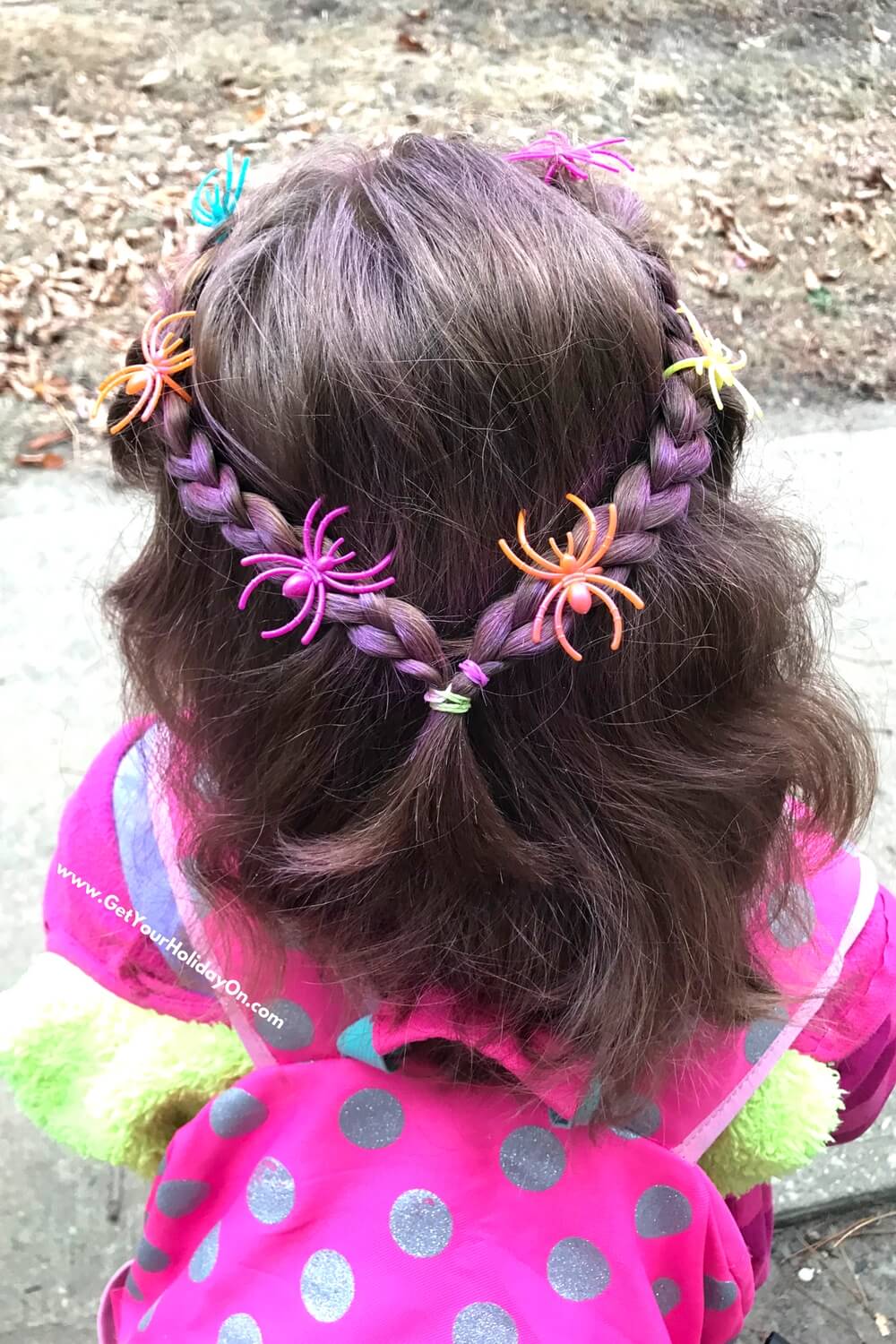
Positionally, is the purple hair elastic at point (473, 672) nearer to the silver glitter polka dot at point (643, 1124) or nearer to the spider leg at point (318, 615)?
the spider leg at point (318, 615)

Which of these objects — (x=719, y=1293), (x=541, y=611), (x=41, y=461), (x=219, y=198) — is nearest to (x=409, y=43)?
(x=41, y=461)

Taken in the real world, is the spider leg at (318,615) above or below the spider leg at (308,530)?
below

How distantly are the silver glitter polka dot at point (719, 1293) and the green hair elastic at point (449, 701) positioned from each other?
575 mm

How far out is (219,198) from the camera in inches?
34.3

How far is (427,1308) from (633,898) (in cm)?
33

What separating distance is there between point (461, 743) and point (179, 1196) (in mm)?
481

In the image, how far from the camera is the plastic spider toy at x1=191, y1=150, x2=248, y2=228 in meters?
0.87

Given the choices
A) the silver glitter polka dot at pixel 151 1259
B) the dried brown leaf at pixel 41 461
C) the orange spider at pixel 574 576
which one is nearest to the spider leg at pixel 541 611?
the orange spider at pixel 574 576

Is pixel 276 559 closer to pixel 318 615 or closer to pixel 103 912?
pixel 318 615

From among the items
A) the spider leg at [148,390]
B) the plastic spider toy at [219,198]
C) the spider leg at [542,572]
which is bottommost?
the spider leg at [542,572]

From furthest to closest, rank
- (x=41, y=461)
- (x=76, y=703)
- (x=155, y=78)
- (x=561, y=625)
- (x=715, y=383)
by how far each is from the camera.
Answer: (x=155, y=78) < (x=41, y=461) < (x=76, y=703) < (x=715, y=383) < (x=561, y=625)

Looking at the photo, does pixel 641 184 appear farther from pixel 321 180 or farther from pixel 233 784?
pixel 233 784

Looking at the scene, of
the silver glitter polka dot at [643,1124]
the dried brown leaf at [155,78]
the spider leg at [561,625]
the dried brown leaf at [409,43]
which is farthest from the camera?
the dried brown leaf at [409,43]

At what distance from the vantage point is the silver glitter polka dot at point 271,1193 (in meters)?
0.77
